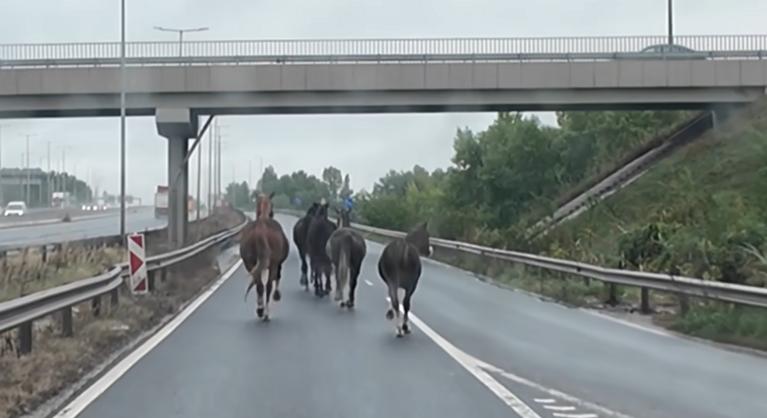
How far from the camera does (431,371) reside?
12.9 m

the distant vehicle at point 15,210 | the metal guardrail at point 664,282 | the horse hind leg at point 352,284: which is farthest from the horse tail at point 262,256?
the distant vehicle at point 15,210

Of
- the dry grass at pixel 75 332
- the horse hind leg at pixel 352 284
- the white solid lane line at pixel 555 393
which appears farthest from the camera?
the horse hind leg at pixel 352 284

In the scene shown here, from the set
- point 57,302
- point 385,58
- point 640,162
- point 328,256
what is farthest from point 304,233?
point 640,162

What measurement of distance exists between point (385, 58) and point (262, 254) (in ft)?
89.0

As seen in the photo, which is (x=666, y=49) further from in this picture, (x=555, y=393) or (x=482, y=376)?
(x=555, y=393)

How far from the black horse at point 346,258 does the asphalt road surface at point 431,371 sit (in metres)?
1.16

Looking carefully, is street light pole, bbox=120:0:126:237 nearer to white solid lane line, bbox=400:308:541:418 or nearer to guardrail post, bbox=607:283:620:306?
guardrail post, bbox=607:283:620:306

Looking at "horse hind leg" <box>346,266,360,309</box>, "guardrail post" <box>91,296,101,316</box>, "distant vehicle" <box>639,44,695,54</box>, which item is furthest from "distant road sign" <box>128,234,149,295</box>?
"distant vehicle" <box>639,44,695,54</box>

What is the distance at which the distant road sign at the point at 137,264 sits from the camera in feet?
67.5

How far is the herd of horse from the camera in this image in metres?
17.2

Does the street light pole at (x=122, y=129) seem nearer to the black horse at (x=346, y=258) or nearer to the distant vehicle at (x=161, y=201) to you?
the black horse at (x=346, y=258)

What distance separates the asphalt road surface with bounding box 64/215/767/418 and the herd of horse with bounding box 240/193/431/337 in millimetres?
566

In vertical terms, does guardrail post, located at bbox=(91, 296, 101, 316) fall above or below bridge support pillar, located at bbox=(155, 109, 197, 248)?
below

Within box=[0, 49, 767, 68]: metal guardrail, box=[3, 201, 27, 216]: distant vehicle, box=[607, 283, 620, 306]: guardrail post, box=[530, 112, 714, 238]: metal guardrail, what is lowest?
box=[607, 283, 620, 306]: guardrail post
